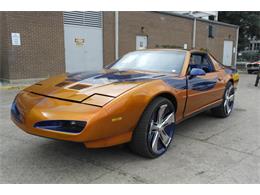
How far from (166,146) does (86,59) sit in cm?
1004

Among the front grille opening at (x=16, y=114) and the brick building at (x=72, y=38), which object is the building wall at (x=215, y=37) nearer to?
the brick building at (x=72, y=38)

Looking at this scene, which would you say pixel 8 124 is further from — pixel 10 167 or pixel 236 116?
pixel 236 116

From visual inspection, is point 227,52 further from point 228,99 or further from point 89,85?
point 89,85

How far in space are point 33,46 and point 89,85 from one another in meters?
8.64

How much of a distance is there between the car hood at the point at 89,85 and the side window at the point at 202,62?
3.30 ft

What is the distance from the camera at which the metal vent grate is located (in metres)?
11.8

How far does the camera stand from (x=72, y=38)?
1204 cm

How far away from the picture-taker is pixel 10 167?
2.91 m

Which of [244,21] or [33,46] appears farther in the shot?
[244,21]

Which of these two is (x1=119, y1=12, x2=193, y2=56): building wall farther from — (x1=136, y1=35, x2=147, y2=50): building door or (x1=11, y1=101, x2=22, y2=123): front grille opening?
(x1=11, y1=101, x2=22, y2=123): front grille opening

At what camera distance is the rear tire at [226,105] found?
529 centimetres

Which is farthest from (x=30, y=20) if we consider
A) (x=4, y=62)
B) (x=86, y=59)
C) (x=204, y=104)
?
(x=204, y=104)

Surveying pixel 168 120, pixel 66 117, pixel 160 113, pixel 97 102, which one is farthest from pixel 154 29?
pixel 66 117

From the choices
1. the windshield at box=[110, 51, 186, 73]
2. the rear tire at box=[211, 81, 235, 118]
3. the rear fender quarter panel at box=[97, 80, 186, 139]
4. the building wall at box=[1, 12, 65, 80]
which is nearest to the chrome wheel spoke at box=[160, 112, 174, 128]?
the rear fender quarter panel at box=[97, 80, 186, 139]
